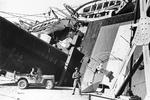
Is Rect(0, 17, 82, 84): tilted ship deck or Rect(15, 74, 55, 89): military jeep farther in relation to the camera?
Rect(15, 74, 55, 89): military jeep

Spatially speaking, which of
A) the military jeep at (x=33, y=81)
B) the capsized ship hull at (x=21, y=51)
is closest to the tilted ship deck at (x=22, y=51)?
the capsized ship hull at (x=21, y=51)

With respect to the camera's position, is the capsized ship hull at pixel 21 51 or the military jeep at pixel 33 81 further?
the military jeep at pixel 33 81

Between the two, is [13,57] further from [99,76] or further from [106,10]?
[106,10]

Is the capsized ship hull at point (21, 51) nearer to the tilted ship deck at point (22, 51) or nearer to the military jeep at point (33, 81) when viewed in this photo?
the tilted ship deck at point (22, 51)

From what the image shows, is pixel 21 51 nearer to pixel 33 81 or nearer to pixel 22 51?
pixel 22 51

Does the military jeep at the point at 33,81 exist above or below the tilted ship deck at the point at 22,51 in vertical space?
below

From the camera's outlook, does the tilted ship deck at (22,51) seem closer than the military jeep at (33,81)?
Yes

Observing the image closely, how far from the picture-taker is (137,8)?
8539mm

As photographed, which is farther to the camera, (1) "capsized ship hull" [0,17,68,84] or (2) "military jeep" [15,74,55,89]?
(2) "military jeep" [15,74,55,89]

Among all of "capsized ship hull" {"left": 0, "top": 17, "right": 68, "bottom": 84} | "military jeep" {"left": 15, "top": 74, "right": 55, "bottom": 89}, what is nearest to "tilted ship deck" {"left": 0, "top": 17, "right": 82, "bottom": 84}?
"capsized ship hull" {"left": 0, "top": 17, "right": 68, "bottom": 84}

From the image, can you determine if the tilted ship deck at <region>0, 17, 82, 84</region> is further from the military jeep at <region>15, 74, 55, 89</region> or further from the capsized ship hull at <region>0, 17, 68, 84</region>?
the military jeep at <region>15, 74, 55, 89</region>

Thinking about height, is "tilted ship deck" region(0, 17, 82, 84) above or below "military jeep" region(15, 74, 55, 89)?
above

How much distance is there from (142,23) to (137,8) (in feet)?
5.50

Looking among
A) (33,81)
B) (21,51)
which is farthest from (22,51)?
(33,81)
